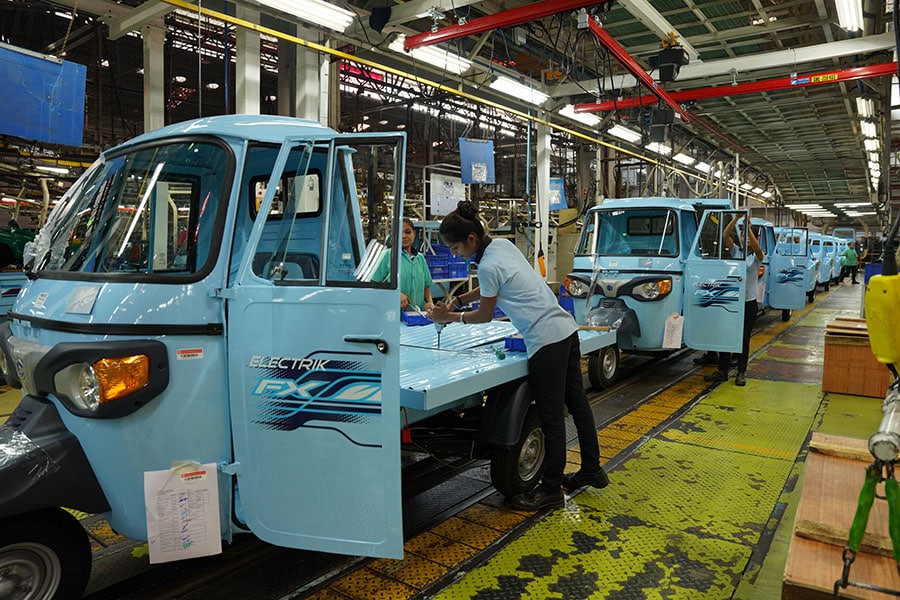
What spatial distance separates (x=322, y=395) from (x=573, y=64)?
20.6 feet

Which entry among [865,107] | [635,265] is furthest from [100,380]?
[865,107]

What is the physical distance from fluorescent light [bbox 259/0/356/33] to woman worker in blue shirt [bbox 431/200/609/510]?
319cm

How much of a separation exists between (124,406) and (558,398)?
2.39 m

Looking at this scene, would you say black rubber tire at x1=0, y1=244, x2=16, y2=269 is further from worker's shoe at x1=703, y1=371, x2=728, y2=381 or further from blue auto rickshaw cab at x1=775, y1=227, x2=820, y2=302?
blue auto rickshaw cab at x1=775, y1=227, x2=820, y2=302

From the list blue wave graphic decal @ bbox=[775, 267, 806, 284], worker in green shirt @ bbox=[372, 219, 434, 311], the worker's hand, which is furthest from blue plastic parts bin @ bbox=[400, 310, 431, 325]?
blue wave graphic decal @ bbox=[775, 267, 806, 284]

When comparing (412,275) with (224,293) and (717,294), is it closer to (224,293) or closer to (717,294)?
(224,293)

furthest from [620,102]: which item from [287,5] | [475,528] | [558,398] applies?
[475,528]

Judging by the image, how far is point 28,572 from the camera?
7.75 feet

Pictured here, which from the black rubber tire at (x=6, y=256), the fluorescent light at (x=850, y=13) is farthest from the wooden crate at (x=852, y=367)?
the black rubber tire at (x=6, y=256)

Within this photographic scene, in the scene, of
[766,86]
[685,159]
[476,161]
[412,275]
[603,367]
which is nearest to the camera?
[412,275]

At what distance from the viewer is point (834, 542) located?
85.4 inches

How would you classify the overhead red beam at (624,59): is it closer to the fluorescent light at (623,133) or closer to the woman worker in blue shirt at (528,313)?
the fluorescent light at (623,133)

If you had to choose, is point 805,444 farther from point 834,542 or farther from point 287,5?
point 287,5

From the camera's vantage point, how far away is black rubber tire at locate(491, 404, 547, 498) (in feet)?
12.4
